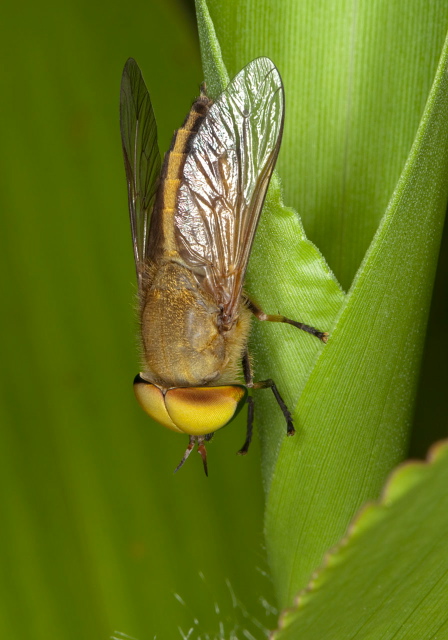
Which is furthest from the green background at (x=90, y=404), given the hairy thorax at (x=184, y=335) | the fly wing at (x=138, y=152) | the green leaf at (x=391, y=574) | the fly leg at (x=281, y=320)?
the green leaf at (x=391, y=574)

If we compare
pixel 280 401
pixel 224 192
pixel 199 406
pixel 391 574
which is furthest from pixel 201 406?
pixel 391 574

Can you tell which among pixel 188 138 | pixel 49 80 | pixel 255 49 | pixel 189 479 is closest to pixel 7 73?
pixel 49 80

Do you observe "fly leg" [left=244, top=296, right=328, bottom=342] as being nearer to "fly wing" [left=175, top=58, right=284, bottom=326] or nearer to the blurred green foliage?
"fly wing" [left=175, top=58, right=284, bottom=326]

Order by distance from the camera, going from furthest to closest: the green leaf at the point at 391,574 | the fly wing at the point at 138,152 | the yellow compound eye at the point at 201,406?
the fly wing at the point at 138,152, the yellow compound eye at the point at 201,406, the green leaf at the point at 391,574

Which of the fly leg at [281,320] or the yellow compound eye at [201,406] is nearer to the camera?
the fly leg at [281,320]

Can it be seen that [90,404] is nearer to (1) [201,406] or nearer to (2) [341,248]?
(1) [201,406]

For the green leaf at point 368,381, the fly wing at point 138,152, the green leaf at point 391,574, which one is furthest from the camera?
the fly wing at point 138,152

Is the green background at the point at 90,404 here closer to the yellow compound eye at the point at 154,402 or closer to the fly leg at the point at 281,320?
the yellow compound eye at the point at 154,402
